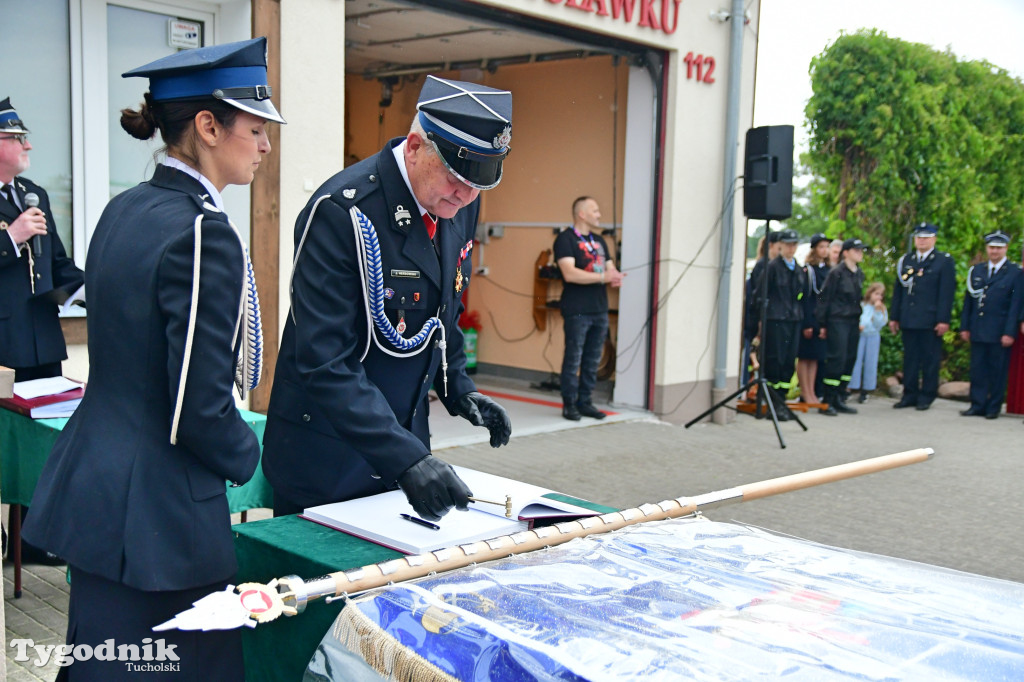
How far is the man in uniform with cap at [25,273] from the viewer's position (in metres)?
4.22

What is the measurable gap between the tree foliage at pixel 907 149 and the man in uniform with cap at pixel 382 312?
12.5 metres

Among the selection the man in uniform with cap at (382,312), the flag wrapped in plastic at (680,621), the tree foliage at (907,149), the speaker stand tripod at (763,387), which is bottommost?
the speaker stand tripod at (763,387)

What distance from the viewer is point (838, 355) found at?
10.5m

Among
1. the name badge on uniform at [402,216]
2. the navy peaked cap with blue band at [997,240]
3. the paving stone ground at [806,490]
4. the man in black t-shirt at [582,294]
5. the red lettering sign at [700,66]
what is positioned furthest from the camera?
the navy peaked cap with blue band at [997,240]

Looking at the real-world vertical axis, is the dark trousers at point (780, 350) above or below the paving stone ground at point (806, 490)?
above

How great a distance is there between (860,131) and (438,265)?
1325 cm

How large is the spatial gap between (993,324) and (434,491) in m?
10.4

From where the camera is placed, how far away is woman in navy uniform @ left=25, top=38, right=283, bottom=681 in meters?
1.70

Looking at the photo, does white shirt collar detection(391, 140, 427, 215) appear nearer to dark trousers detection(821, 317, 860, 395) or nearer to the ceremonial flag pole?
the ceremonial flag pole

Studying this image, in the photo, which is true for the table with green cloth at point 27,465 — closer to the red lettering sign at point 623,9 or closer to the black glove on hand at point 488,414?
the black glove on hand at point 488,414

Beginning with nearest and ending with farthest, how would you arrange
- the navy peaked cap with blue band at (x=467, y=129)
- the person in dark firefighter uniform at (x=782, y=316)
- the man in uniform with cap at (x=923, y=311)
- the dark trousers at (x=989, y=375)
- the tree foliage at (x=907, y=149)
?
the navy peaked cap with blue band at (x=467, y=129) < the person in dark firefighter uniform at (x=782, y=316) < the dark trousers at (x=989, y=375) < the man in uniform with cap at (x=923, y=311) < the tree foliage at (x=907, y=149)

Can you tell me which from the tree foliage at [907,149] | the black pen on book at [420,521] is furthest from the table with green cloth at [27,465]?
the tree foliage at [907,149]

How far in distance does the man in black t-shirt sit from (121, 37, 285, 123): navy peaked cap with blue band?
6.56 meters

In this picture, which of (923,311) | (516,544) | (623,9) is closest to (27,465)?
(516,544)
